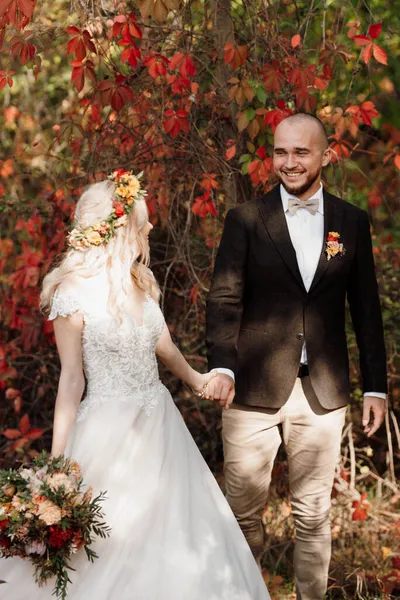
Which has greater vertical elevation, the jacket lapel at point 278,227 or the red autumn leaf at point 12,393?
the jacket lapel at point 278,227

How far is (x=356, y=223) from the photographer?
4.00 m

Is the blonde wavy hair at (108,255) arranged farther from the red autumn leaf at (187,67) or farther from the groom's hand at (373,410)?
the groom's hand at (373,410)

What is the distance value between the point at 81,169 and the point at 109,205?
6.93ft

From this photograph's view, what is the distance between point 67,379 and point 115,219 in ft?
2.31

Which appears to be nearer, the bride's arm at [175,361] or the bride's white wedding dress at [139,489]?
the bride's white wedding dress at [139,489]

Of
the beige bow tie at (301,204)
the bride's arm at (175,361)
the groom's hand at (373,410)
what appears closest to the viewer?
the bride's arm at (175,361)

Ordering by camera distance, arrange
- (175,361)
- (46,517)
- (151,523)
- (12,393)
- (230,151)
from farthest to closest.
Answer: (12,393)
(230,151)
(175,361)
(151,523)
(46,517)

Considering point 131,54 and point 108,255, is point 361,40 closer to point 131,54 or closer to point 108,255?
point 131,54

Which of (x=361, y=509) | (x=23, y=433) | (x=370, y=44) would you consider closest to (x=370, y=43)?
(x=370, y=44)

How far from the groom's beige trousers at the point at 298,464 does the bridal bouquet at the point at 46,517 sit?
0.92 metres

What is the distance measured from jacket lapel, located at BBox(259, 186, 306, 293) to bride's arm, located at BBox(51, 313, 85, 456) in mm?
936

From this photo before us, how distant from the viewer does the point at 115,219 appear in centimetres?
371

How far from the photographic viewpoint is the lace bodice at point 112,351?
3.55m

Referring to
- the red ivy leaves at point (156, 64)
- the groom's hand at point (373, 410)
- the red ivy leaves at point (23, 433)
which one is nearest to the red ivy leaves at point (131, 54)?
the red ivy leaves at point (156, 64)
